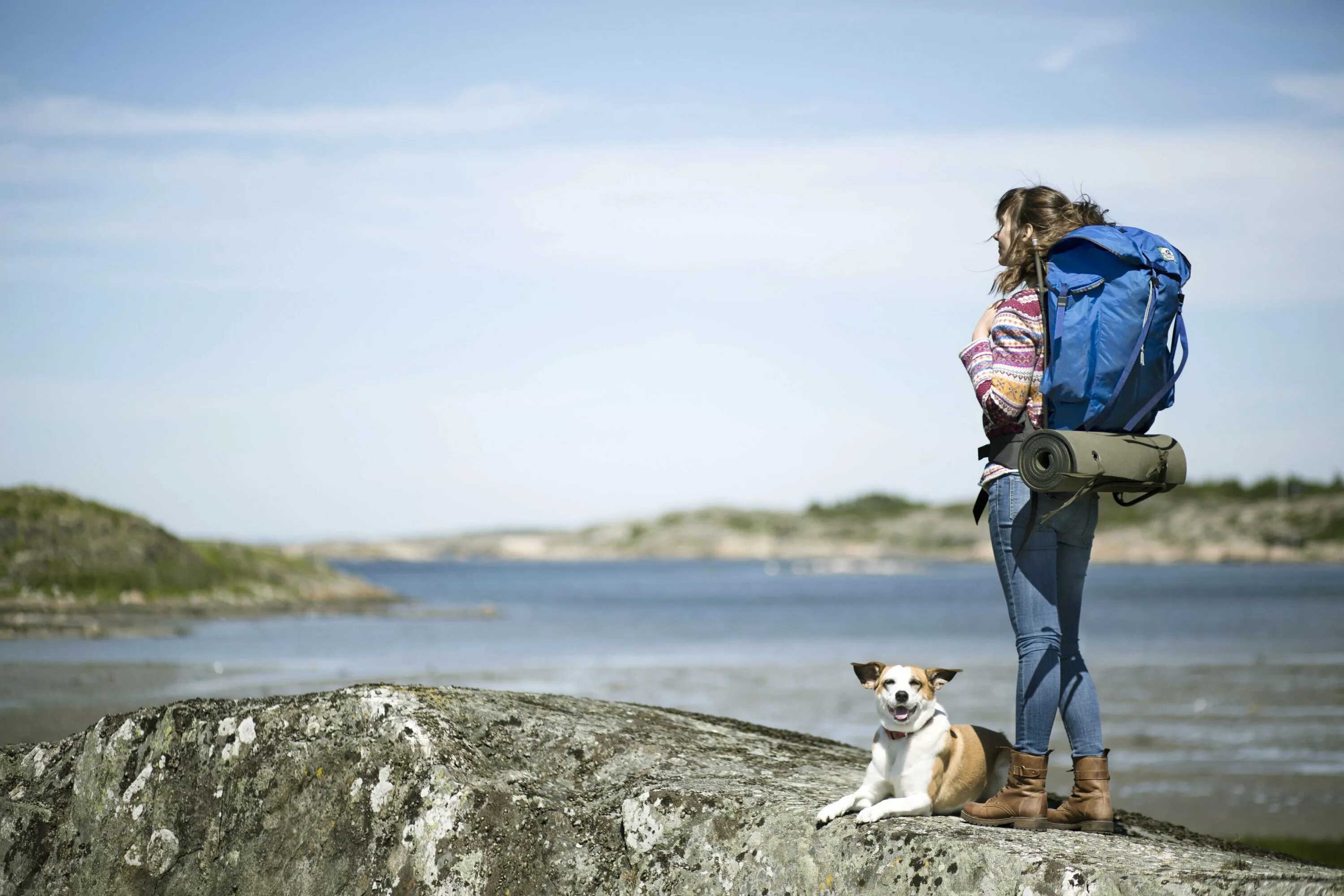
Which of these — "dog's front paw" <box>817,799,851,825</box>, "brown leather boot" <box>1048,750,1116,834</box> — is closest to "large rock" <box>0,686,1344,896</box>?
"dog's front paw" <box>817,799,851,825</box>

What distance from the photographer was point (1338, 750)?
1759 centimetres

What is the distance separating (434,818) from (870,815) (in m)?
1.60

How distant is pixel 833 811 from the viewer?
13.2 ft

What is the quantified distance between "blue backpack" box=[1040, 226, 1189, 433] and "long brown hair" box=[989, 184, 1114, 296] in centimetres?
17

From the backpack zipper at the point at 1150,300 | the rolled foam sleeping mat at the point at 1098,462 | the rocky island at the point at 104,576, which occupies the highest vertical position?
the backpack zipper at the point at 1150,300

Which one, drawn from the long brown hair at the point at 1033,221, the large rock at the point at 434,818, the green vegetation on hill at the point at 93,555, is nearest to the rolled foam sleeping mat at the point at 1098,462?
the long brown hair at the point at 1033,221

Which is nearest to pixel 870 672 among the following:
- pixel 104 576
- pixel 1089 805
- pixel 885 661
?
pixel 1089 805

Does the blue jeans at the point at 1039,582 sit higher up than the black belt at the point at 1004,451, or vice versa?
the black belt at the point at 1004,451

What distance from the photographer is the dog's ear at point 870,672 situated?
4.61m

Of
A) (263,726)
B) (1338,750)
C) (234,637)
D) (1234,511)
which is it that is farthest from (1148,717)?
(1234,511)

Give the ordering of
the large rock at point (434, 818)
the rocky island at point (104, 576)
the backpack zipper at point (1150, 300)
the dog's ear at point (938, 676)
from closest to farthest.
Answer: the large rock at point (434, 818) → the backpack zipper at point (1150, 300) → the dog's ear at point (938, 676) → the rocky island at point (104, 576)

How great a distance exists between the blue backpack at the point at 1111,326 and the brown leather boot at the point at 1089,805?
4.37 ft

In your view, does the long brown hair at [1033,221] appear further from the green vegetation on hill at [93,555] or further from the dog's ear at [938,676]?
the green vegetation on hill at [93,555]

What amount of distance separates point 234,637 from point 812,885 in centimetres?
3671
